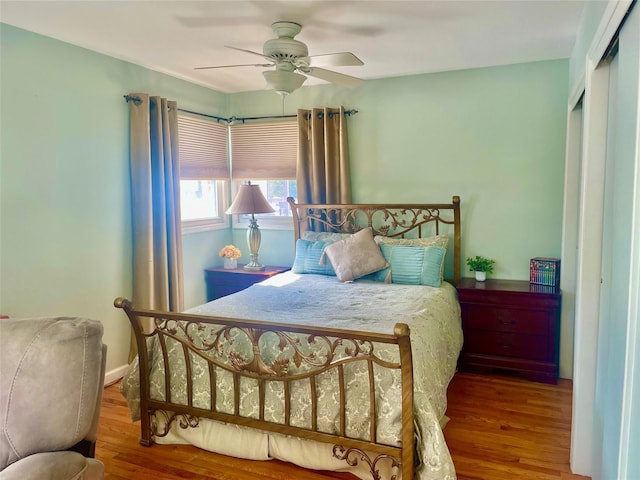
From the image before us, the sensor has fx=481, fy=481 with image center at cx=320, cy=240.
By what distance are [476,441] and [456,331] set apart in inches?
34.2

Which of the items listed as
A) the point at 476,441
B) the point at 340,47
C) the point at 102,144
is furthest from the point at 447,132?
the point at 102,144

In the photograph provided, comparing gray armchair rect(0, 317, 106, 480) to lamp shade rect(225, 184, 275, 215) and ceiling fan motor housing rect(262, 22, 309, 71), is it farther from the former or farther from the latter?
lamp shade rect(225, 184, 275, 215)

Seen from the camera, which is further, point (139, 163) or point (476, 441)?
point (139, 163)

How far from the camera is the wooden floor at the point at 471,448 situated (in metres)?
2.42

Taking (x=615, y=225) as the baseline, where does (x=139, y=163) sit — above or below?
above

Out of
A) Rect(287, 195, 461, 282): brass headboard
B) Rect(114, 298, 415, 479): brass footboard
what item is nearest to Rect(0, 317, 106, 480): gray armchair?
Rect(114, 298, 415, 479): brass footboard

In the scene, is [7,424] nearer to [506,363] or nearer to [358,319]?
[358,319]

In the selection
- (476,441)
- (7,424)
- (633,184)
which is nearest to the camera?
(633,184)

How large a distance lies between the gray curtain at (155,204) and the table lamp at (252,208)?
61cm

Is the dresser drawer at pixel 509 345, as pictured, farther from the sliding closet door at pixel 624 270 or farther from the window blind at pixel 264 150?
the window blind at pixel 264 150

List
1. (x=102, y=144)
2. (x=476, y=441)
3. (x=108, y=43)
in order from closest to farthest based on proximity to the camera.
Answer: (x=476, y=441) → (x=108, y=43) → (x=102, y=144)

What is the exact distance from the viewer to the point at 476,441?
8.89 feet

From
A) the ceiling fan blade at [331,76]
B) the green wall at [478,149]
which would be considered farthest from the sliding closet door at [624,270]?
the green wall at [478,149]

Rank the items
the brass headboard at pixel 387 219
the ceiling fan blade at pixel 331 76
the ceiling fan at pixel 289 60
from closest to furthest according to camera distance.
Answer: the ceiling fan at pixel 289 60 → the ceiling fan blade at pixel 331 76 → the brass headboard at pixel 387 219
